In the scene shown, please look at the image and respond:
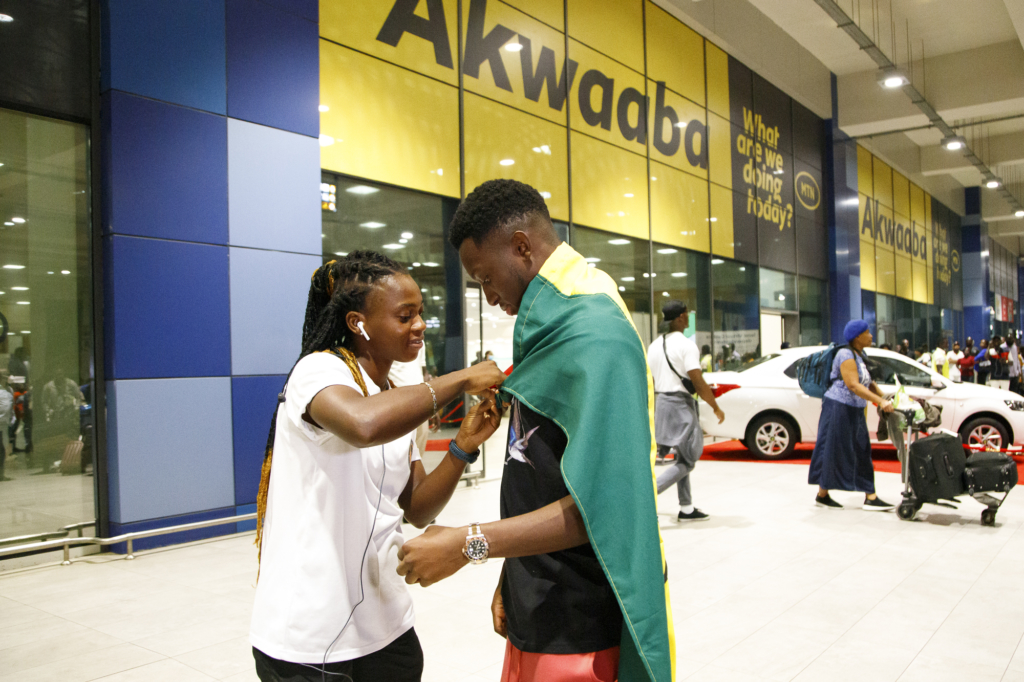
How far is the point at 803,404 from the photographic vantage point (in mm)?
10039

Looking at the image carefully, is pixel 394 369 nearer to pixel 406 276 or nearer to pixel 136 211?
pixel 136 211

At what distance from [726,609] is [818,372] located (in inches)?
136

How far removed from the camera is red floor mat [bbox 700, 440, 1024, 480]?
9870 mm

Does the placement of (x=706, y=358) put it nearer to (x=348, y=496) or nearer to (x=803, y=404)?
(x=803, y=404)

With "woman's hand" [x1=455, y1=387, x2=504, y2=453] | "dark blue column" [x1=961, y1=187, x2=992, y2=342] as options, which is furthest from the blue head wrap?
"dark blue column" [x1=961, y1=187, x2=992, y2=342]

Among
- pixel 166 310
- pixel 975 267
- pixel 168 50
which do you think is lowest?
pixel 166 310

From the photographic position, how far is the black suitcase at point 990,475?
20.2 feet

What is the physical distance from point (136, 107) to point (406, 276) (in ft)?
16.8

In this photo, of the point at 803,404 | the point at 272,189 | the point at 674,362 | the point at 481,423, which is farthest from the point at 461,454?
the point at 803,404

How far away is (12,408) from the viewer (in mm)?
5500

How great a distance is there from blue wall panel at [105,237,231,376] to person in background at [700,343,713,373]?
9.75 metres

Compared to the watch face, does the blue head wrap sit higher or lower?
higher

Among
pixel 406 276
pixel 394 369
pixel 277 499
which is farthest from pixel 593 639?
pixel 394 369

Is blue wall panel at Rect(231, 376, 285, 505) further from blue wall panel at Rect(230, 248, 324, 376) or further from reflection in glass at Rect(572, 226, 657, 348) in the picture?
reflection in glass at Rect(572, 226, 657, 348)
